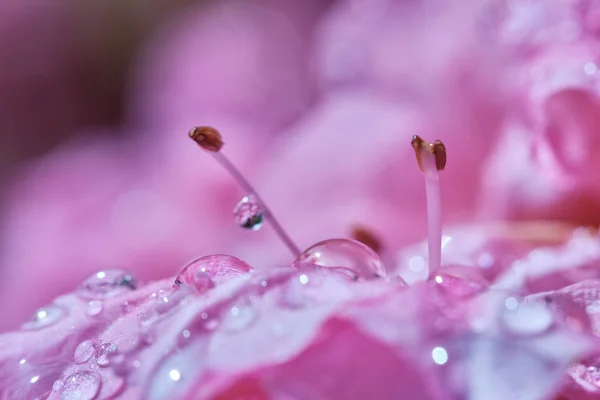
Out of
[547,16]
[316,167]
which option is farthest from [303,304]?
[316,167]

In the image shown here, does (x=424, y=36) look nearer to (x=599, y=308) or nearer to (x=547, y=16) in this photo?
(x=547, y=16)

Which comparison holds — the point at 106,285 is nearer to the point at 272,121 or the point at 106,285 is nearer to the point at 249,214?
the point at 249,214

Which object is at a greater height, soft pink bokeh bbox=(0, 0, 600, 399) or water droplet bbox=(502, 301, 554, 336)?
soft pink bokeh bbox=(0, 0, 600, 399)

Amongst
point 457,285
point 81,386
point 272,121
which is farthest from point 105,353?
point 272,121

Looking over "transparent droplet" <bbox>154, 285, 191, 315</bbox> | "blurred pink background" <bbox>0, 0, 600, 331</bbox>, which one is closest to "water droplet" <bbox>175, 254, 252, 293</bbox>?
"transparent droplet" <bbox>154, 285, 191, 315</bbox>

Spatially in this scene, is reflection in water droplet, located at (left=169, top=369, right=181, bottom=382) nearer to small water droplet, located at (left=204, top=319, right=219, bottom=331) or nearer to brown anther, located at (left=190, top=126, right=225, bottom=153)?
small water droplet, located at (left=204, top=319, right=219, bottom=331)

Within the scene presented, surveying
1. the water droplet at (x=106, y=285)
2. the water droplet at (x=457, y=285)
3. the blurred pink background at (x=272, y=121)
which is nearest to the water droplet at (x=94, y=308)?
the water droplet at (x=106, y=285)
